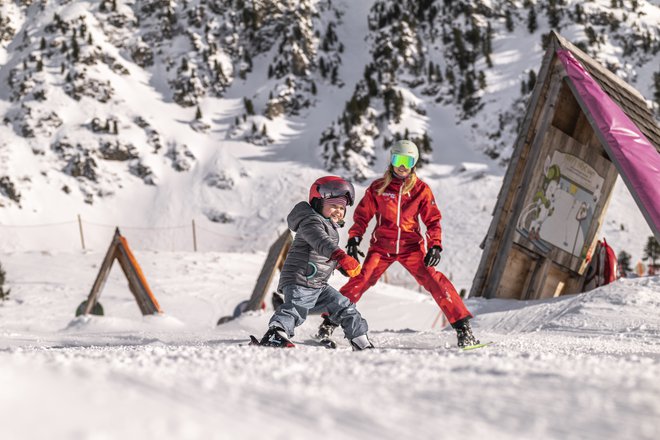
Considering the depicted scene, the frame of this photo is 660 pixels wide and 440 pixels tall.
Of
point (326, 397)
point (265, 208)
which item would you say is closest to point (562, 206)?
point (326, 397)

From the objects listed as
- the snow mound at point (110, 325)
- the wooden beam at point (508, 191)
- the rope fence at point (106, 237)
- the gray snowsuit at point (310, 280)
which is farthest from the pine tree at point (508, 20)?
the gray snowsuit at point (310, 280)

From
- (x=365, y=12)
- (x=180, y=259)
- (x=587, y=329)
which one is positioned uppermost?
(x=365, y=12)

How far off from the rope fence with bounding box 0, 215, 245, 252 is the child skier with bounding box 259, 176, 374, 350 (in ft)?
80.4

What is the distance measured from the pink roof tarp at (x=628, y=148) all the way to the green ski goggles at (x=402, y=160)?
1870mm

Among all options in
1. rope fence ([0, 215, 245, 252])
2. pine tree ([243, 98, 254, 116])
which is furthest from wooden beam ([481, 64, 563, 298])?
pine tree ([243, 98, 254, 116])

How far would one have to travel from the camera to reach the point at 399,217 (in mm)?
4441

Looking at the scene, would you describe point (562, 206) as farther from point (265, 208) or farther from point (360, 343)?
point (265, 208)

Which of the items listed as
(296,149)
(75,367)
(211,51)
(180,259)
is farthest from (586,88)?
(211,51)

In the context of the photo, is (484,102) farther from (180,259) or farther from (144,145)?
(180,259)

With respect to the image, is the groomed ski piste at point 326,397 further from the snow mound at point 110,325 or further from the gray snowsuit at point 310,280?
the snow mound at point 110,325

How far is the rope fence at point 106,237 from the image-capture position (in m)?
27.6

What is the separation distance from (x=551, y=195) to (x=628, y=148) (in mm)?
2118

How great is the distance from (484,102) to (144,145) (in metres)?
21.8

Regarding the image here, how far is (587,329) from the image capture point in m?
4.77
